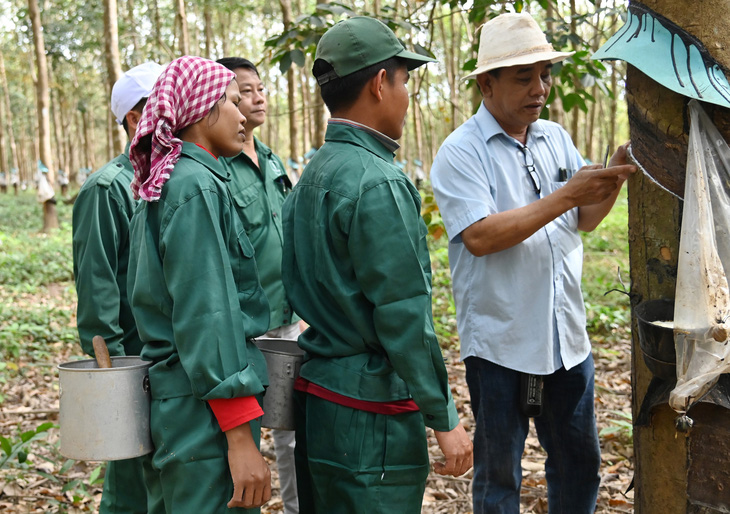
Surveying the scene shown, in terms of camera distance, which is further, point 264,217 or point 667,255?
point 264,217

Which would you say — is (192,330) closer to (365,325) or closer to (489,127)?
(365,325)

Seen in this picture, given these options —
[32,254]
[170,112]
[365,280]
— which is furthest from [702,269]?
[32,254]

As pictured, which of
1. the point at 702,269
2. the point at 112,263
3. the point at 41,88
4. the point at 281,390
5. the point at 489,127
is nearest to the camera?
the point at 702,269

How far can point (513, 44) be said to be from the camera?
2346mm

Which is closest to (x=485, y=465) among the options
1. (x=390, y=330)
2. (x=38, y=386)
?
(x=390, y=330)

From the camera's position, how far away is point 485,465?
2326mm

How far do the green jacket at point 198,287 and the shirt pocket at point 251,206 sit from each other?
1.11 m

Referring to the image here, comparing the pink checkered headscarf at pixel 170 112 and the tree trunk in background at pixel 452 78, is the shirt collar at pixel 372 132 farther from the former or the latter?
the tree trunk in background at pixel 452 78

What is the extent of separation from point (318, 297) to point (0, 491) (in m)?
2.39

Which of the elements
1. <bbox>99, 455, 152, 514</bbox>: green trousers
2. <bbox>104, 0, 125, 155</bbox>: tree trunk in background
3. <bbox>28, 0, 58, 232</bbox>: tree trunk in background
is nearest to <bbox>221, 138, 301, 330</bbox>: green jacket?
<bbox>99, 455, 152, 514</bbox>: green trousers

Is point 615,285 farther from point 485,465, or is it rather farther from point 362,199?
point 362,199

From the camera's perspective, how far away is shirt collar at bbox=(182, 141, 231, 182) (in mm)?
1879

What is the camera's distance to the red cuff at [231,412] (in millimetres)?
1715

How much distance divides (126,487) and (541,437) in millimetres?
1528
